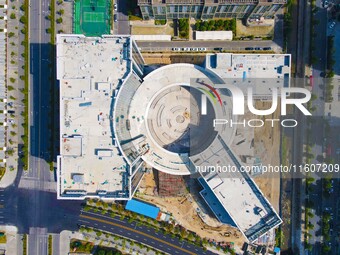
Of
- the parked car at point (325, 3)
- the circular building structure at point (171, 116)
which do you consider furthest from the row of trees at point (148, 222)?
the parked car at point (325, 3)

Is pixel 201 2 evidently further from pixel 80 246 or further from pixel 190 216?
pixel 80 246

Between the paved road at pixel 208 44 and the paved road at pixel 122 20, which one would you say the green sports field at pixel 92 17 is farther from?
the paved road at pixel 208 44

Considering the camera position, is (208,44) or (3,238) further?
(3,238)

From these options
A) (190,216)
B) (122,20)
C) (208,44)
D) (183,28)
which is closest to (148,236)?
(190,216)

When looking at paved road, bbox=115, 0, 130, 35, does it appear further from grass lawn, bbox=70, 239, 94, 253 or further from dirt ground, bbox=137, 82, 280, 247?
grass lawn, bbox=70, 239, 94, 253

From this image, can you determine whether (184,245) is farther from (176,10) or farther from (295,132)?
(176,10)

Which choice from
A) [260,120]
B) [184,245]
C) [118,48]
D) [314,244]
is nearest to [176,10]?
[118,48]
